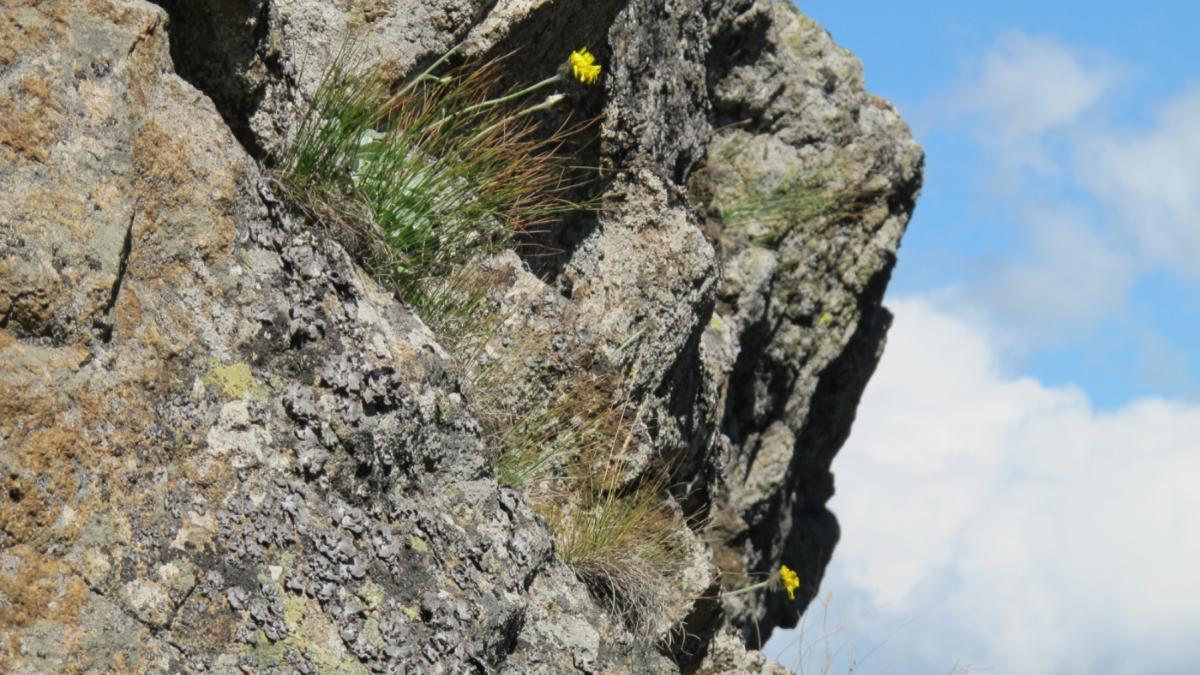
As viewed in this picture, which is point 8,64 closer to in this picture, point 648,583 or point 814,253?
point 648,583

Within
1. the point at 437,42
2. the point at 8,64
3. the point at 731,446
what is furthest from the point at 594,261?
the point at 8,64

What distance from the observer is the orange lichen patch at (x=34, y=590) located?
10.1 feet

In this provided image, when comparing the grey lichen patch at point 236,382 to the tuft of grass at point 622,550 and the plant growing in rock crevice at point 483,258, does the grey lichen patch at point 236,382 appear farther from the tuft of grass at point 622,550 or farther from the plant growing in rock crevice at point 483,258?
the tuft of grass at point 622,550

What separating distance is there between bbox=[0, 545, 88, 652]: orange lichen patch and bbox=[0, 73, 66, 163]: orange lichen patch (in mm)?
1041

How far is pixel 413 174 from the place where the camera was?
16.8 feet

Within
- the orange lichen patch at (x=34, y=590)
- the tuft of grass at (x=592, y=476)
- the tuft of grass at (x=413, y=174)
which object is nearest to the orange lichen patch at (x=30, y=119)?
the tuft of grass at (x=413, y=174)

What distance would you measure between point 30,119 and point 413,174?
5.78ft

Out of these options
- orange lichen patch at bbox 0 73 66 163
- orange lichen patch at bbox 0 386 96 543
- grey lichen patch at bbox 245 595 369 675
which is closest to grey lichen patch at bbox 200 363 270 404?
orange lichen patch at bbox 0 386 96 543

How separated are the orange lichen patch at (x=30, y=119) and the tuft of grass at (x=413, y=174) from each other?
3.06 ft

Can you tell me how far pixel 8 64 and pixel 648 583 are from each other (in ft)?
10.8

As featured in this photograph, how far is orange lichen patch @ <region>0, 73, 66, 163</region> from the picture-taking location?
11.5 feet

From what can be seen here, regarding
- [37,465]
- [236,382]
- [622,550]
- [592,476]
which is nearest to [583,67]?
[592,476]

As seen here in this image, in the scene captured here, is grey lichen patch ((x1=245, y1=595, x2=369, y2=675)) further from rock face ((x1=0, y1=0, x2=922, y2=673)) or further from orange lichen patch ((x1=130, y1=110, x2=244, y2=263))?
orange lichen patch ((x1=130, y1=110, x2=244, y2=263))

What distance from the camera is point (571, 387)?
20.5ft
